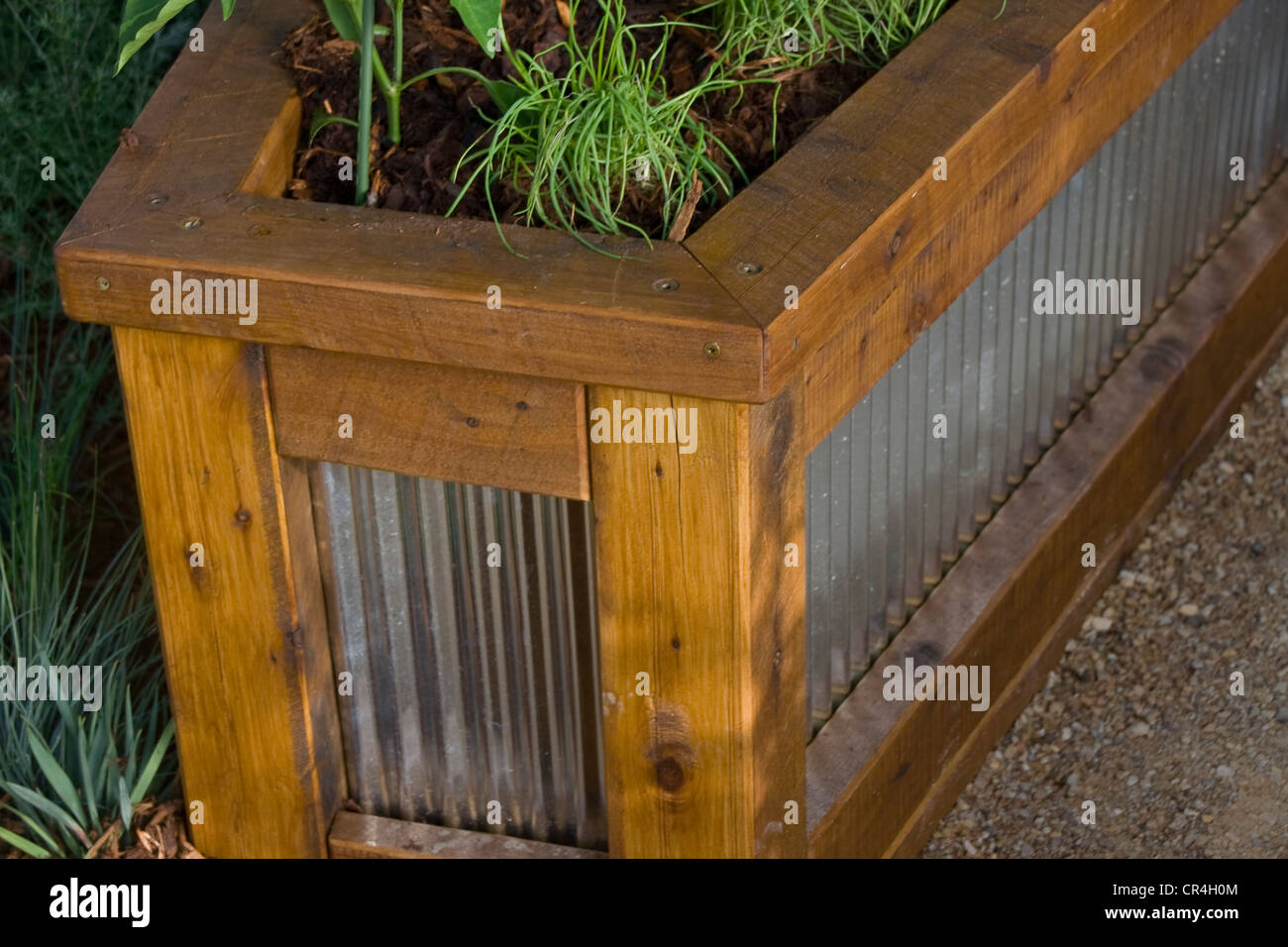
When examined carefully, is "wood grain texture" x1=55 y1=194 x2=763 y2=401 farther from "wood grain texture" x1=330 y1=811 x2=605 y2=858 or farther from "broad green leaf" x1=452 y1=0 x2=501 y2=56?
"wood grain texture" x1=330 y1=811 x2=605 y2=858

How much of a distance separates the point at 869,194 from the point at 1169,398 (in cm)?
142

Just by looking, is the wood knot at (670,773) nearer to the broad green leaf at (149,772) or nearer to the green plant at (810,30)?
the broad green leaf at (149,772)

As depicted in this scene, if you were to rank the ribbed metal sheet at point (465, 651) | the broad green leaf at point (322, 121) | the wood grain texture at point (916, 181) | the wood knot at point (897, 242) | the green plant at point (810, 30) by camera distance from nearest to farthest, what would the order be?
the wood grain texture at point (916, 181) → the wood knot at point (897, 242) → the ribbed metal sheet at point (465, 651) → the broad green leaf at point (322, 121) → the green plant at point (810, 30)

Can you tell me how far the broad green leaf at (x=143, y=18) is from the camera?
217 cm

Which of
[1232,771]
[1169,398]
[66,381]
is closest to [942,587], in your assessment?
[1232,771]

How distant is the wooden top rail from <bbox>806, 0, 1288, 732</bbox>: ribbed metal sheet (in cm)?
23

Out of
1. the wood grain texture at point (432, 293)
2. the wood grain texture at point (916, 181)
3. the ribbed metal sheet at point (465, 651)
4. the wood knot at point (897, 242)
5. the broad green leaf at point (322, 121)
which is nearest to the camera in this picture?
the wood grain texture at point (432, 293)

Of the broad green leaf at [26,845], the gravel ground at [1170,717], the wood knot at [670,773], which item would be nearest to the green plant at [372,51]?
the wood knot at [670,773]

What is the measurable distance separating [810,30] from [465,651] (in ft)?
3.11

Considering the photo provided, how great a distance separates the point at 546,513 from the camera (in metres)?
2.20

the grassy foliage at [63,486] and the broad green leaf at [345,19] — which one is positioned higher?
the broad green leaf at [345,19]

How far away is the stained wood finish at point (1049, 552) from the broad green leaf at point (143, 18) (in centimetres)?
126

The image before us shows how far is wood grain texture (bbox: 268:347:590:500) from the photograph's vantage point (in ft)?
6.70

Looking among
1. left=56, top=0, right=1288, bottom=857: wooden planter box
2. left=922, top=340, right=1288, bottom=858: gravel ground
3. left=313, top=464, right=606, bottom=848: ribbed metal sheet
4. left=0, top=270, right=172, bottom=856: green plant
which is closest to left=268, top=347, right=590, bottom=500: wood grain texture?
left=56, top=0, right=1288, bottom=857: wooden planter box
